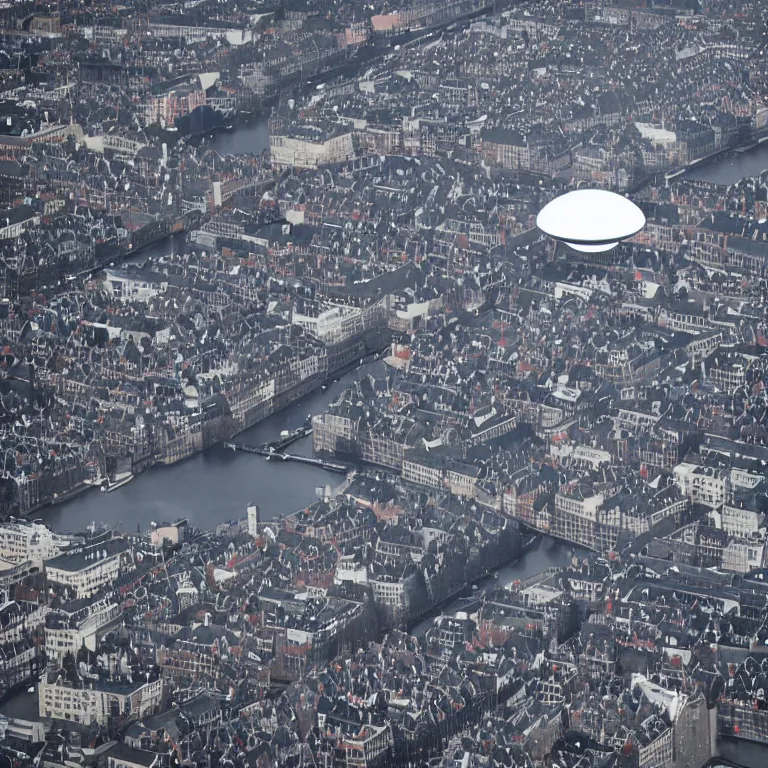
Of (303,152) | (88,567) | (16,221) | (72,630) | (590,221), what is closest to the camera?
(72,630)

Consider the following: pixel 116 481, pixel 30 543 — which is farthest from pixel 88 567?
pixel 116 481

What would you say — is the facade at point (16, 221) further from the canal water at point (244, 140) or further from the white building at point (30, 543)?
the white building at point (30, 543)

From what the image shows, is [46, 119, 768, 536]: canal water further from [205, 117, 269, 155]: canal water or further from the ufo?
[205, 117, 269, 155]: canal water

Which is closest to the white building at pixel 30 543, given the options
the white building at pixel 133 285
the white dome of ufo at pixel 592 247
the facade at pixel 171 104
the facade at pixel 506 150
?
the white building at pixel 133 285

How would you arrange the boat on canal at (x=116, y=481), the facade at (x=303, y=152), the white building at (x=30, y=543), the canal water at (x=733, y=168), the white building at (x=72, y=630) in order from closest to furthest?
the white building at (x=72, y=630) → the white building at (x=30, y=543) → the boat on canal at (x=116, y=481) → the canal water at (x=733, y=168) → the facade at (x=303, y=152)

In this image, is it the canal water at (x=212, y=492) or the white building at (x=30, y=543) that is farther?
the canal water at (x=212, y=492)

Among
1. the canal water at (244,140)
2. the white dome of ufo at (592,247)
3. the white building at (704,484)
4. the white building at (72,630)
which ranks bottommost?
the canal water at (244,140)

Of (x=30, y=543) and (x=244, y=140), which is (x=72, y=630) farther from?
(x=244, y=140)

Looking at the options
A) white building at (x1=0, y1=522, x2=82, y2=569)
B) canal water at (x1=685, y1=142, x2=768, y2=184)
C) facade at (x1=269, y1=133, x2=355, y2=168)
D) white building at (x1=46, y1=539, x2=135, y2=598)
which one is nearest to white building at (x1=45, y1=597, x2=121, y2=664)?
white building at (x1=46, y1=539, x2=135, y2=598)

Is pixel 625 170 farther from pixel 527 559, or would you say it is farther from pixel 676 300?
pixel 527 559
